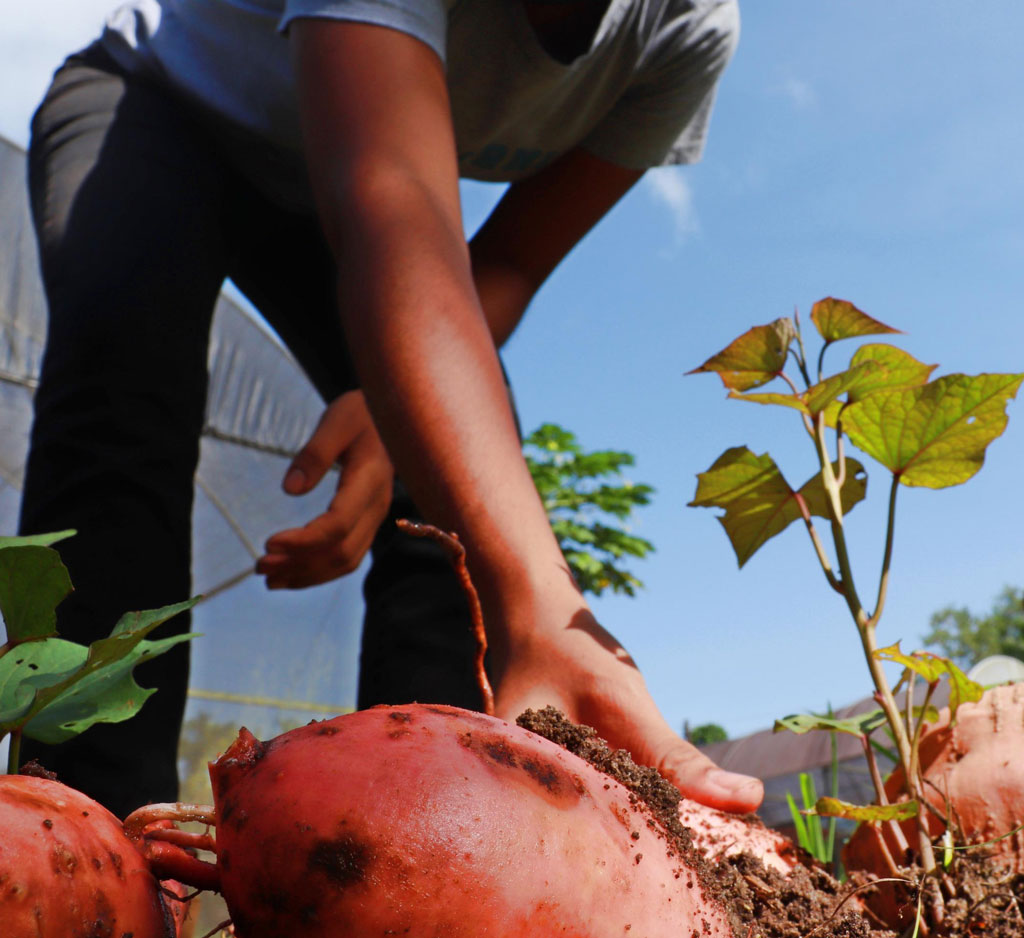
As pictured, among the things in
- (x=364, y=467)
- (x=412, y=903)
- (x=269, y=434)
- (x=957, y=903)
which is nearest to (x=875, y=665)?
(x=957, y=903)

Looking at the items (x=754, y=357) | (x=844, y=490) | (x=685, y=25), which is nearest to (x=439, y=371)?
(x=754, y=357)

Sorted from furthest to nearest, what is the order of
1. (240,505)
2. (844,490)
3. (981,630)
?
1. (981,630)
2. (240,505)
3. (844,490)

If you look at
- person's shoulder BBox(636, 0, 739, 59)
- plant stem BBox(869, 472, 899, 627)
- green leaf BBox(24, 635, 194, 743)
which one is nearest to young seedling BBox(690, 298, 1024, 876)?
plant stem BBox(869, 472, 899, 627)

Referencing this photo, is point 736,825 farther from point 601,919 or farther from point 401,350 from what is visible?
point 401,350

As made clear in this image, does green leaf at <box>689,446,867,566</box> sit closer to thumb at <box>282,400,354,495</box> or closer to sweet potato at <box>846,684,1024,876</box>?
sweet potato at <box>846,684,1024,876</box>

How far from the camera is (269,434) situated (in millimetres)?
8656

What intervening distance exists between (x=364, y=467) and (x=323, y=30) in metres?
0.77

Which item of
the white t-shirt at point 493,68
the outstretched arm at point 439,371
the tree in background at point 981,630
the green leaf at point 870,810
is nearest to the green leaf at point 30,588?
the outstretched arm at point 439,371

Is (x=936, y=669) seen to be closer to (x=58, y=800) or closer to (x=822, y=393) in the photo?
(x=822, y=393)

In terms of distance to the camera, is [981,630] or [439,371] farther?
[981,630]

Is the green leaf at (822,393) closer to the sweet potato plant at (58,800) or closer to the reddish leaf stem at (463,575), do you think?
the reddish leaf stem at (463,575)

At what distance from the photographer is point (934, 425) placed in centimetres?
79

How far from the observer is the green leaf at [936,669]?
27.6 inches

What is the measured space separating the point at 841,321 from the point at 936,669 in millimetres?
313
